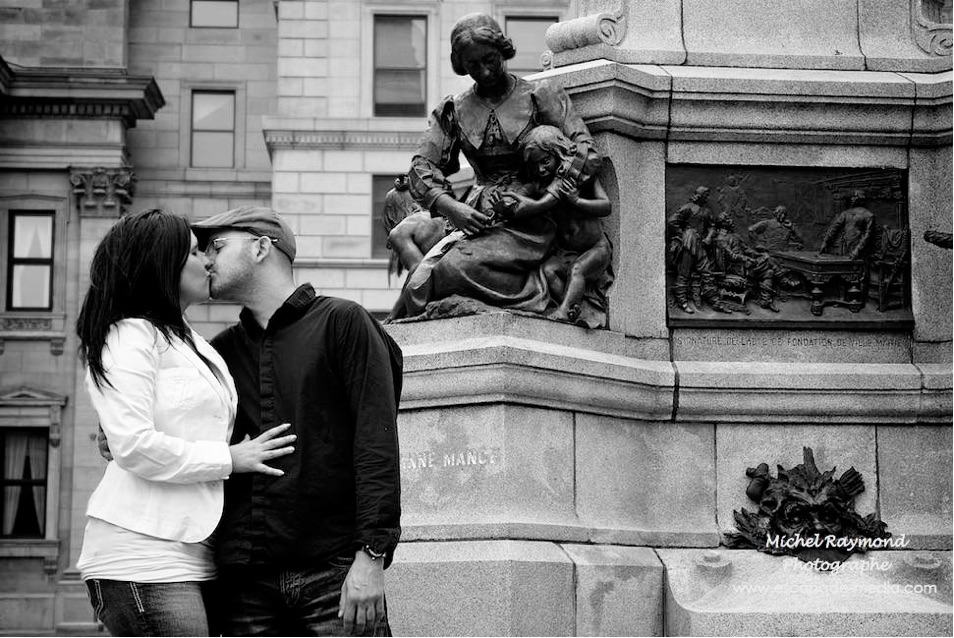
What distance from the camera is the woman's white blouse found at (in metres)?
5.23

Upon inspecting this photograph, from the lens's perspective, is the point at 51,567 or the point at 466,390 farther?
the point at 51,567

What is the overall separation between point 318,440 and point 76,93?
128 feet

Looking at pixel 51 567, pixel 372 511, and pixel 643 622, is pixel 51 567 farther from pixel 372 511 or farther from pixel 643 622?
pixel 372 511

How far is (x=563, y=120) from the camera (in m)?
9.77

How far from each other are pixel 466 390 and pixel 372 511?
3.68 metres

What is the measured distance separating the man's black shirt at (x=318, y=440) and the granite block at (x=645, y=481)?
3615 millimetres

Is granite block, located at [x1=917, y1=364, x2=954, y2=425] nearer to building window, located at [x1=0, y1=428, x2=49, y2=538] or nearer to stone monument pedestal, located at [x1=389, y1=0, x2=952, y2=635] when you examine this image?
stone monument pedestal, located at [x1=389, y1=0, x2=952, y2=635]

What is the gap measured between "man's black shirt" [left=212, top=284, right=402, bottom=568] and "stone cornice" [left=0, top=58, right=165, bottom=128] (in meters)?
37.6

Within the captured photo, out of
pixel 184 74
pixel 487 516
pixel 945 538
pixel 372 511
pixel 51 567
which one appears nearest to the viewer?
pixel 372 511

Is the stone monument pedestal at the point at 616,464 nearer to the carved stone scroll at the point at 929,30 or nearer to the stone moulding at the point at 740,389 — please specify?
the stone moulding at the point at 740,389

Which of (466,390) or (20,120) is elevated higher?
(20,120)

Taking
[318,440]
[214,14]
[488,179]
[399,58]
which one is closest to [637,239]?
[488,179]

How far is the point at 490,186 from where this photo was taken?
985 cm

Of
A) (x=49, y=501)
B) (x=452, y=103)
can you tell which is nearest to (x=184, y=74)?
(x=49, y=501)
